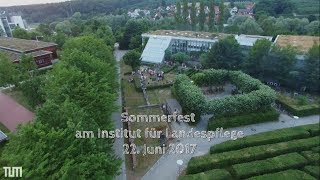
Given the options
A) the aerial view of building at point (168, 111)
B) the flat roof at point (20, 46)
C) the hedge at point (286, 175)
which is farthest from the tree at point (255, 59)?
the flat roof at point (20, 46)

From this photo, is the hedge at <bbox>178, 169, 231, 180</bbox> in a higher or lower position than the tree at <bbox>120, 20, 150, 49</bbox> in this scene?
lower

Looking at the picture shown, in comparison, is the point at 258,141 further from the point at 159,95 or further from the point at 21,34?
the point at 21,34

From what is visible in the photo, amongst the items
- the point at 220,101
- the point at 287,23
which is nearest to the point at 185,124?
the point at 220,101

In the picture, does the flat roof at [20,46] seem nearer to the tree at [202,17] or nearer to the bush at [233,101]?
the bush at [233,101]

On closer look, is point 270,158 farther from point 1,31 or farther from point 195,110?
point 1,31

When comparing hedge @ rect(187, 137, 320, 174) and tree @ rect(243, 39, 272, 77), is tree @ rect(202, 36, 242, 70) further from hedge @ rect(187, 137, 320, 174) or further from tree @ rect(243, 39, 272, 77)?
hedge @ rect(187, 137, 320, 174)

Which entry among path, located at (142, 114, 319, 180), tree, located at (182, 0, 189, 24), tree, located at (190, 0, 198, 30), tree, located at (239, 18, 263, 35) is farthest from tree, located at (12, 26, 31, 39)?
path, located at (142, 114, 319, 180)
